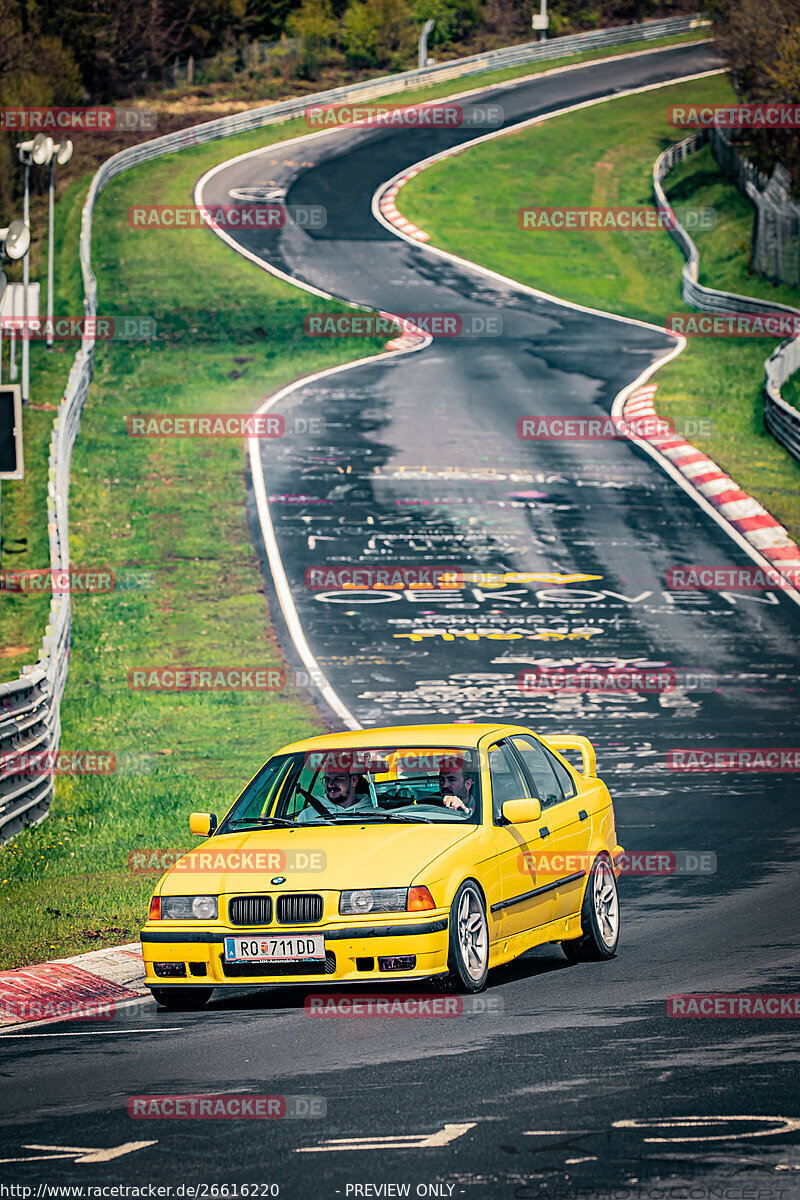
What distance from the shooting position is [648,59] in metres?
80.2

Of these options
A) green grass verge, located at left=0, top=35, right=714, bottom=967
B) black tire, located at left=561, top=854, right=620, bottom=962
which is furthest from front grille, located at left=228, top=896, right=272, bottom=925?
black tire, located at left=561, top=854, right=620, bottom=962

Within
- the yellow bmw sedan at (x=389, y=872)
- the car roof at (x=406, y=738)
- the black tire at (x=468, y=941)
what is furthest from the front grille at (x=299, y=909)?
the car roof at (x=406, y=738)

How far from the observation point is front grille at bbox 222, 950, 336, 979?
27.9 ft

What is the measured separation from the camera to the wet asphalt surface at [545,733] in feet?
19.7

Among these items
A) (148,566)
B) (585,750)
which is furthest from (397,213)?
(585,750)

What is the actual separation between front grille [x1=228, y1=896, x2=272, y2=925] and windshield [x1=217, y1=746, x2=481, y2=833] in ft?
3.01

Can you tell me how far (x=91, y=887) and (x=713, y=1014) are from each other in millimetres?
5965

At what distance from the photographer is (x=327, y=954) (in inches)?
333

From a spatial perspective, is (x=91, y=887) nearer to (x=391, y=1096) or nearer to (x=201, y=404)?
(x=391, y=1096)

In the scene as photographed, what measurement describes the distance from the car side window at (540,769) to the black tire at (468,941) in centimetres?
144

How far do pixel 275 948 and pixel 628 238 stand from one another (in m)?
51.4

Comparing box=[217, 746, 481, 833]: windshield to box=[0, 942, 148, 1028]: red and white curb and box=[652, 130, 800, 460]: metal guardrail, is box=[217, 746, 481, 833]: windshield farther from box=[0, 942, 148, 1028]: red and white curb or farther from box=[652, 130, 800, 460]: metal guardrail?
box=[652, 130, 800, 460]: metal guardrail

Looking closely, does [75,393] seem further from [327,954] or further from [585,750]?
[327,954]

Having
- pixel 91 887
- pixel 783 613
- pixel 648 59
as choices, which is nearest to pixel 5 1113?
pixel 91 887
